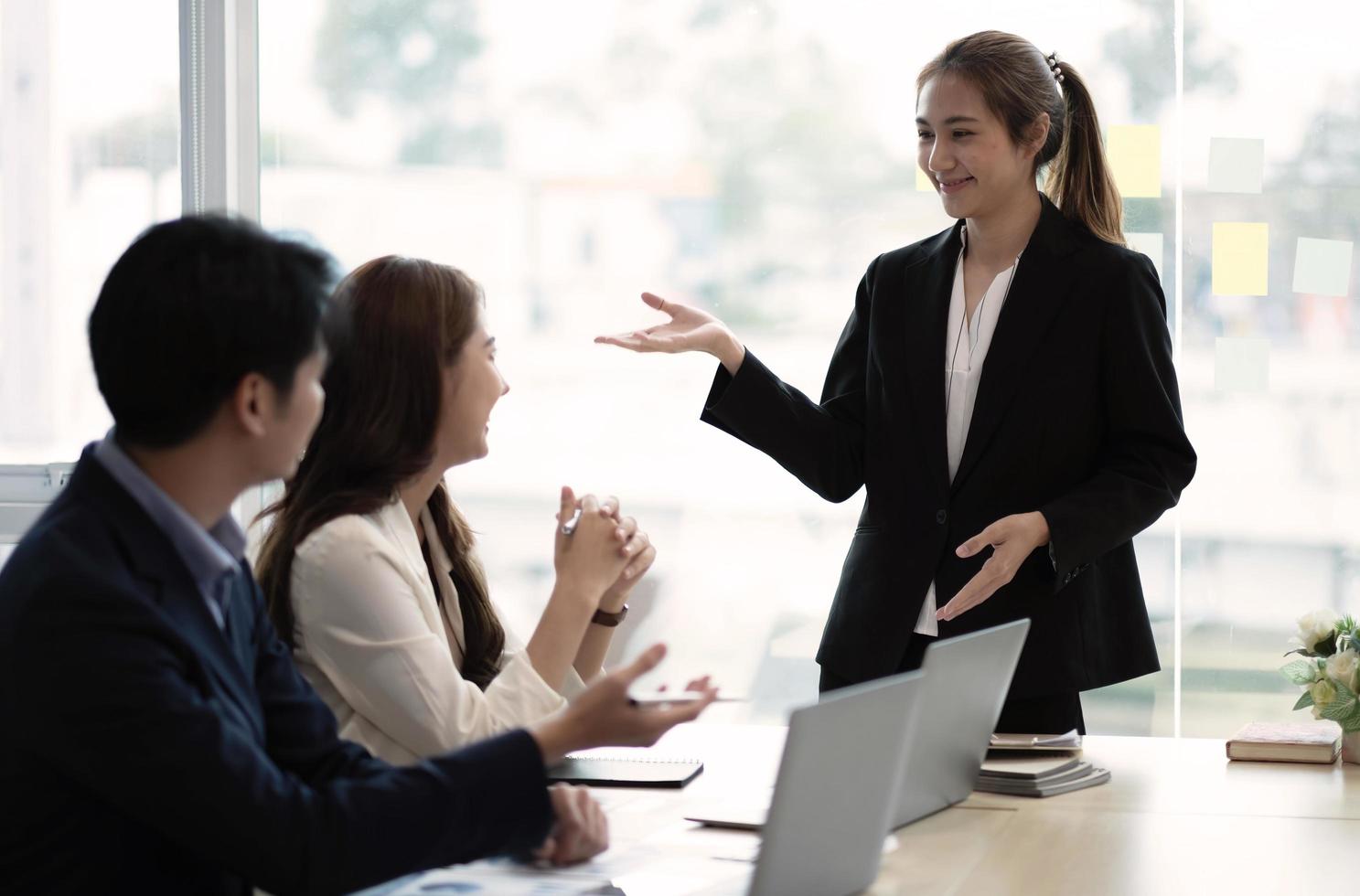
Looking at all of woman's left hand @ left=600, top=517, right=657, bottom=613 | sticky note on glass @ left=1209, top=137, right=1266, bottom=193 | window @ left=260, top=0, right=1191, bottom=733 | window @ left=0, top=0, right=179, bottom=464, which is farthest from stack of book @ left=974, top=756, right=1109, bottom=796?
window @ left=0, top=0, right=179, bottom=464

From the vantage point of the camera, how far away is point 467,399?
189cm

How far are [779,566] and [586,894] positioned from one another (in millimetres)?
2443

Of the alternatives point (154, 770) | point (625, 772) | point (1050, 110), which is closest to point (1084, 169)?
point (1050, 110)

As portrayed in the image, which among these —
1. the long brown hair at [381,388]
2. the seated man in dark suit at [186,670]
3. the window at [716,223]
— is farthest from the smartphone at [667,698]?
the window at [716,223]

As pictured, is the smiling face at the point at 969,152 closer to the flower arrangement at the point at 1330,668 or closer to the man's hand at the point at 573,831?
the flower arrangement at the point at 1330,668

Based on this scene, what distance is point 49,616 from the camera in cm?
107

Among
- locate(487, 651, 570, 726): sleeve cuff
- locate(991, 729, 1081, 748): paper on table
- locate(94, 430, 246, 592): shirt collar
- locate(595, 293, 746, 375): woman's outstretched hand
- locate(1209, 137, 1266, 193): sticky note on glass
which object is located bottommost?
locate(991, 729, 1081, 748): paper on table

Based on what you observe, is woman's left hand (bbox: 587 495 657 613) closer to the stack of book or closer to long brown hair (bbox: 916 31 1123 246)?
the stack of book

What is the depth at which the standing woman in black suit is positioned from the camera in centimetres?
227

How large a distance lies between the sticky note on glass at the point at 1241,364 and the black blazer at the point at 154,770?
8.78 feet

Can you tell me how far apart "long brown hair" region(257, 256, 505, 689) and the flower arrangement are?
1191 mm

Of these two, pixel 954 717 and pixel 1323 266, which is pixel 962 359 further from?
pixel 1323 266

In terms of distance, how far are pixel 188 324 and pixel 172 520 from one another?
159 millimetres

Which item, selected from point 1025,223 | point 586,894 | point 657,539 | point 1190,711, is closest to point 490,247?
point 657,539
